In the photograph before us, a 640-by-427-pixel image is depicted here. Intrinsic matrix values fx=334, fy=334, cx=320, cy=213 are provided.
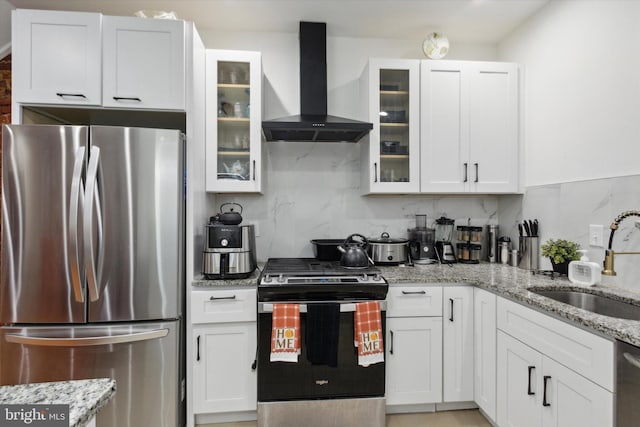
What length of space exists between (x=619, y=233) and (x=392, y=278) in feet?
3.96

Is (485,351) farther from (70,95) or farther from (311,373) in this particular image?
(70,95)

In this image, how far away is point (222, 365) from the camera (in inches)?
79.8

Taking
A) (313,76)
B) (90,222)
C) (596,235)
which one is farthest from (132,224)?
(596,235)

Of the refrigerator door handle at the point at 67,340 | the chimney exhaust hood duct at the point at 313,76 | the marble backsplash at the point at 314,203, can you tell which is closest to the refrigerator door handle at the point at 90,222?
the refrigerator door handle at the point at 67,340

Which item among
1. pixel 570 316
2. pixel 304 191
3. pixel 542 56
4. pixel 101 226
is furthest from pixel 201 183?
pixel 542 56

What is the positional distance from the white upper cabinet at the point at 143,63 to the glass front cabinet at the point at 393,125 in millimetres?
1303

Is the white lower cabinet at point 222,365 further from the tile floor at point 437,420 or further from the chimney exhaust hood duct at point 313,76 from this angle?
the chimney exhaust hood duct at point 313,76

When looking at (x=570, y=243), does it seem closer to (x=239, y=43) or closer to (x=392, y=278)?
(x=392, y=278)

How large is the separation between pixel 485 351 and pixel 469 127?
5.13ft

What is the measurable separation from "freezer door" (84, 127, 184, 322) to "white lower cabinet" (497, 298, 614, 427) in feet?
6.09

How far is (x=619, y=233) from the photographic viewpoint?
5.74ft

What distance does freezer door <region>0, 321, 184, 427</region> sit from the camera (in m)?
1.77

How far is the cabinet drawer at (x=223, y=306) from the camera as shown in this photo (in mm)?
2000

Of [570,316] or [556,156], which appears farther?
[556,156]
